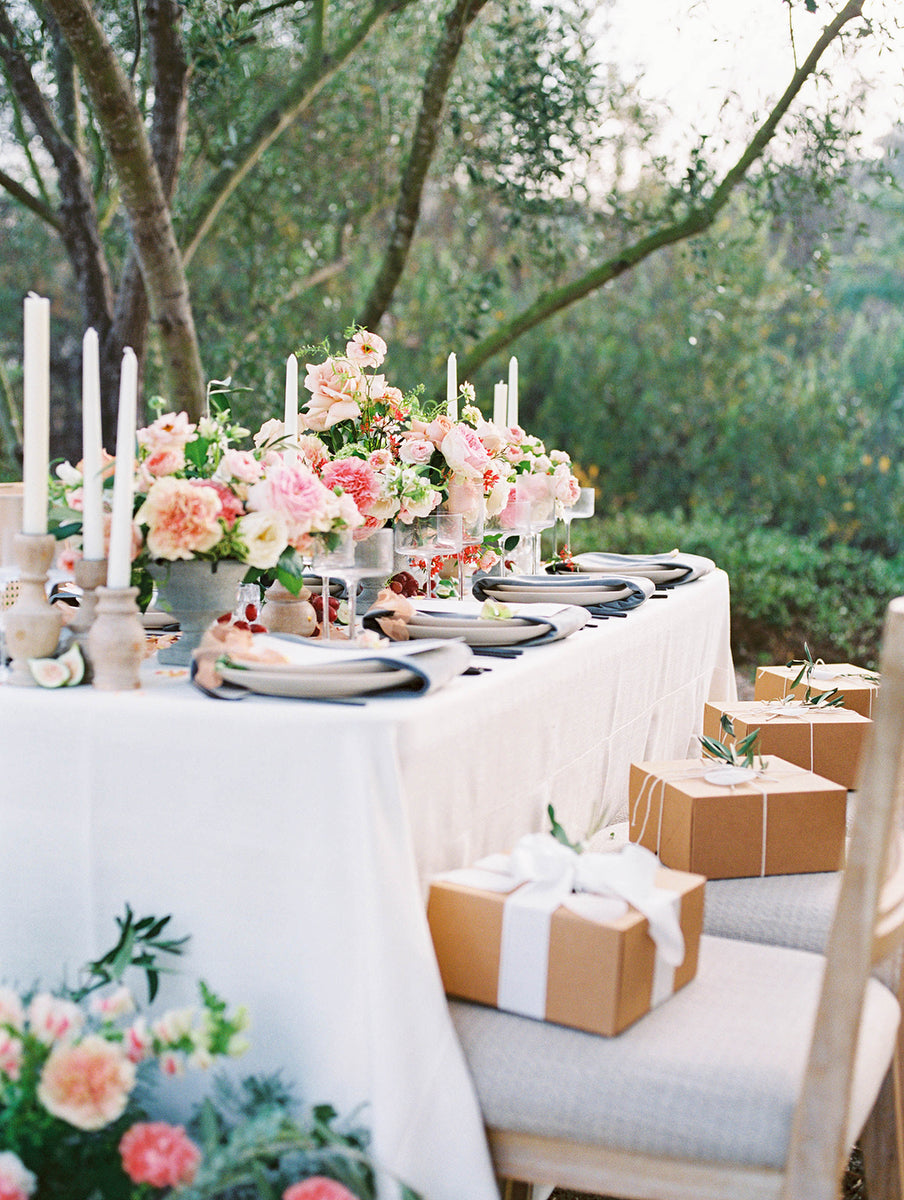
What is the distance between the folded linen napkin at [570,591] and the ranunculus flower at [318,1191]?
1.41 m

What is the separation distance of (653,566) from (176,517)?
5.64 ft

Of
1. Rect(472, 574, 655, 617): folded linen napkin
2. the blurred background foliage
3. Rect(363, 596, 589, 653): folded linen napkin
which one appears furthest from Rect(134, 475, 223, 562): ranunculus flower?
the blurred background foliage

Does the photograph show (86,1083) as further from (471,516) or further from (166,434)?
(471,516)

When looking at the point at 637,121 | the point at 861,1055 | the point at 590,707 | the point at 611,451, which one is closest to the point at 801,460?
the point at 611,451

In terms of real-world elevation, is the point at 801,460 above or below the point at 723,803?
above

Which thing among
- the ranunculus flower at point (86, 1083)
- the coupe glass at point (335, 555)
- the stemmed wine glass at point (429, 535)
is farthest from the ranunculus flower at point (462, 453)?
the ranunculus flower at point (86, 1083)

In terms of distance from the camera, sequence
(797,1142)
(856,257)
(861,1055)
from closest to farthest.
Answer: (797,1142) → (861,1055) → (856,257)

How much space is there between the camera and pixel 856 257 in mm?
10461

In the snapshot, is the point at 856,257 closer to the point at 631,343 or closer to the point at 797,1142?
the point at 631,343

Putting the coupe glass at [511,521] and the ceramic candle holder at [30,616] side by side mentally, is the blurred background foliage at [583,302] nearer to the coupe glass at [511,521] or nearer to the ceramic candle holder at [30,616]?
the coupe glass at [511,521]

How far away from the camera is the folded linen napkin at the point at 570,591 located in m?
2.60

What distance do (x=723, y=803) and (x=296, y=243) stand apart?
19.8 ft

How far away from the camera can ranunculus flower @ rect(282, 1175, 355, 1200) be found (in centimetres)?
136

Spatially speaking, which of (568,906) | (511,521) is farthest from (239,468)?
(511,521)
